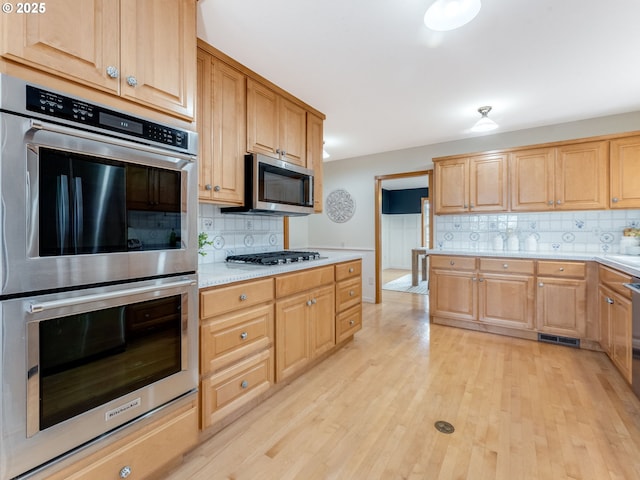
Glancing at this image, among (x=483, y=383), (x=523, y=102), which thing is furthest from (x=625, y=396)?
(x=523, y=102)

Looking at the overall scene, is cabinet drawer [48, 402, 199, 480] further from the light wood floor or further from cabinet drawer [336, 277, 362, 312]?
cabinet drawer [336, 277, 362, 312]

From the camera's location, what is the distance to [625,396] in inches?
79.7

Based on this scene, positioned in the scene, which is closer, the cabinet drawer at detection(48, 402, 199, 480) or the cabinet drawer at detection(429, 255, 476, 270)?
the cabinet drawer at detection(48, 402, 199, 480)

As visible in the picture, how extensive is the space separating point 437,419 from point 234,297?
1.45m

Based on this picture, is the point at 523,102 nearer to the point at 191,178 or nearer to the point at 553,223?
the point at 553,223

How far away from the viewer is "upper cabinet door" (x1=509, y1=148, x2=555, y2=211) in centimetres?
317

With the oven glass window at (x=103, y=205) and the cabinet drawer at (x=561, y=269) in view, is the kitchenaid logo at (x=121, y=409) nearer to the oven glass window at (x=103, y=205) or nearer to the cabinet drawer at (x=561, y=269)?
the oven glass window at (x=103, y=205)

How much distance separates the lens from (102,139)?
108 cm

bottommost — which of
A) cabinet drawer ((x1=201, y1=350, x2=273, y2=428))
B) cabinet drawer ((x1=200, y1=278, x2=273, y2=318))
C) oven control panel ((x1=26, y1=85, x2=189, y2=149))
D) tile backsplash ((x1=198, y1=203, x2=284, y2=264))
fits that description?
cabinet drawer ((x1=201, y1=350, x2=273, y2=428))

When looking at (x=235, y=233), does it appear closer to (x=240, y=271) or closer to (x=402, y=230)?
(x=240, y=271)

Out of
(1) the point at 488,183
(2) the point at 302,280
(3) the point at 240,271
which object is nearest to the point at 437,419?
(2) the point at 302,280

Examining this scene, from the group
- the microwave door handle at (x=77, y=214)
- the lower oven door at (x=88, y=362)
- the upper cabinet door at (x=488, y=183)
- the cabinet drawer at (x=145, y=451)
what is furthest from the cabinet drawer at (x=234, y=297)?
the upper cabinet door at (x=488, y=183)

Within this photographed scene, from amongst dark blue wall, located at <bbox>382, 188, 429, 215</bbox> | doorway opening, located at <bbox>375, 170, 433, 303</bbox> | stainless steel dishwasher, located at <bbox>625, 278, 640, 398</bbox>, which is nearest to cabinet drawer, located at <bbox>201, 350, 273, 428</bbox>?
stainless steel dishwasher, located at <bbox>625, 278, 640, 398</bbox>

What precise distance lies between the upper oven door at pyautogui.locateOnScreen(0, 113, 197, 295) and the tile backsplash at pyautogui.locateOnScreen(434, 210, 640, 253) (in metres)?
3.58
